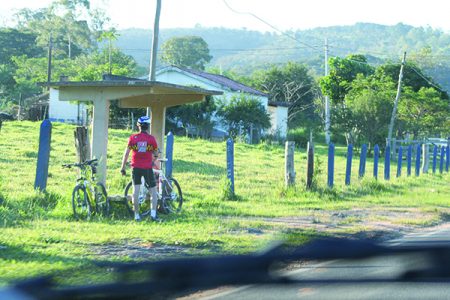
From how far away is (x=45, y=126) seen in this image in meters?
11.4

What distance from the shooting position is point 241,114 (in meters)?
41.2

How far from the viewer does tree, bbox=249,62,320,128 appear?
198 ft

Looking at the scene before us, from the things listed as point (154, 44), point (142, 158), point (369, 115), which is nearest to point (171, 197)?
point (142, 158)

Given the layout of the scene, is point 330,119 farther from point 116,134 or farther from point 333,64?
point 116,134

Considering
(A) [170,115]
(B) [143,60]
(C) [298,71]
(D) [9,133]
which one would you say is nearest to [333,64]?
(A) [170,115]

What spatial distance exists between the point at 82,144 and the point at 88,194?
1.92 m

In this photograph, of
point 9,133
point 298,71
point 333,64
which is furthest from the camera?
point 298,71

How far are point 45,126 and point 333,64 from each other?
37545 millimetres

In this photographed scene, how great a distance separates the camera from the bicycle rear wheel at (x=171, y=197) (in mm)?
11859

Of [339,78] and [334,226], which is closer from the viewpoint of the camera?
[334,226]

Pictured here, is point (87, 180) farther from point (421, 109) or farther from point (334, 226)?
point (421, 109)

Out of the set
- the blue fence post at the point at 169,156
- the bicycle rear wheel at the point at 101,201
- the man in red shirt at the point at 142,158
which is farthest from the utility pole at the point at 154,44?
the bicycle rear wheel at the point at 101,201

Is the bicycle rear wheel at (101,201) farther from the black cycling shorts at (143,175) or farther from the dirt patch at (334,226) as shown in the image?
the dirt patch at (334,226)

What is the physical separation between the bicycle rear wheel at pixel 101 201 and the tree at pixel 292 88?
159 ft
